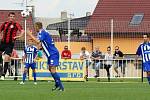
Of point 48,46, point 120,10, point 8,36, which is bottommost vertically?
point 48,46

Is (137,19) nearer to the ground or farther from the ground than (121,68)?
farther from the ground

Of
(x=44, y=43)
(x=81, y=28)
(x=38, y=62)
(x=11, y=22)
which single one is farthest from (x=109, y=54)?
(x=81, y=28)

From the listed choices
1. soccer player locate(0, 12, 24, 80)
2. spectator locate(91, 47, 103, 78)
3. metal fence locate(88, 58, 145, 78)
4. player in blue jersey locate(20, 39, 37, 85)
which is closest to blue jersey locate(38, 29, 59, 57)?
soccer player locate(0, 12, 24, 80)

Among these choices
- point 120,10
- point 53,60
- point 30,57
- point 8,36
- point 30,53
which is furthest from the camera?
point 120,10

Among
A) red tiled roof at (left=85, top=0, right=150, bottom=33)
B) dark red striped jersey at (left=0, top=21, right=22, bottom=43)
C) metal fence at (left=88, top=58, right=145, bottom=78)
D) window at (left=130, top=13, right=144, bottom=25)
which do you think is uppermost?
red tiled roof at (left=85, top=0, right=150, bottom=33)

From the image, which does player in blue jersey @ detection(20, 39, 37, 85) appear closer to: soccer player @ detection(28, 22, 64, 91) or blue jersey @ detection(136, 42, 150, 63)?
blue jersey @ detection(136, 42, 150, 63)

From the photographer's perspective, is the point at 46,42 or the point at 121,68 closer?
the point at 46,42

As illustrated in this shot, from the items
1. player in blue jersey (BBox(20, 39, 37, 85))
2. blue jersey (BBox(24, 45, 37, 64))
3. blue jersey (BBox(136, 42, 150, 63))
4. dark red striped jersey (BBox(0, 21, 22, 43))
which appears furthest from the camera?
blue jersey (BBox(24, 45, 37, 64))

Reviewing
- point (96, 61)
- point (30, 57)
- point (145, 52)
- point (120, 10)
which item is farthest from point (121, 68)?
point (120, 10)

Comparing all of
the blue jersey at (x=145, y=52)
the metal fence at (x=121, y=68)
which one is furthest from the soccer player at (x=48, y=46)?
the metal fence at (x=121, y=68)

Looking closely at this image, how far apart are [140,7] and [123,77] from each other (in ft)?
98.9

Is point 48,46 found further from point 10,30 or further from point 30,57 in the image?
point 30,57

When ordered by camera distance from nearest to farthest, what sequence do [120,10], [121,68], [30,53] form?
1. [30,53]
2. [121,68]
3. [120,10]

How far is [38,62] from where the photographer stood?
27984 millimetres
